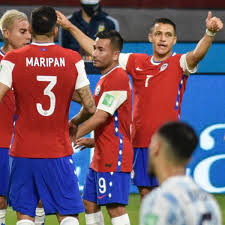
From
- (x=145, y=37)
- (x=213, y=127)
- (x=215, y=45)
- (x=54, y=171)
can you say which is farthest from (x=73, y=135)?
(x=145, y=37)

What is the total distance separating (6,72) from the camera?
4.93 m

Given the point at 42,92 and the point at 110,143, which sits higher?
the point at 42,92

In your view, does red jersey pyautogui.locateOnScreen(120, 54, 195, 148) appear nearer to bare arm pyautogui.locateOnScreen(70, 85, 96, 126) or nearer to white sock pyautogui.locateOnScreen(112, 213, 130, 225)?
white sock pyautogui.locateOnScreen(112, 213, 130, 225)

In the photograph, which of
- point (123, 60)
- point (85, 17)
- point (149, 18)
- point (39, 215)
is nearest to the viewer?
point (39, 215)

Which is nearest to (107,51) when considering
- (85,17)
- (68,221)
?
(68,221)

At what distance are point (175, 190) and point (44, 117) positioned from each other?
216 centimetres

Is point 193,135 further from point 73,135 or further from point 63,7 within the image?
point 63,7

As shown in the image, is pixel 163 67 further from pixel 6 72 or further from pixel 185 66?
pixel 6 72

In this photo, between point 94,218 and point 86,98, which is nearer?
point 86,98

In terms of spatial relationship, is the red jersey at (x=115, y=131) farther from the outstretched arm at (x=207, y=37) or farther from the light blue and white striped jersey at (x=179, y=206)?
the light blue and white striped jersey at (x=179, y=206)

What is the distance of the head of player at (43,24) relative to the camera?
4.98 m

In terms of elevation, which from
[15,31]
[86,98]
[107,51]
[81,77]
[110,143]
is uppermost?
[15,31]

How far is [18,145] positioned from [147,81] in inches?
60.1

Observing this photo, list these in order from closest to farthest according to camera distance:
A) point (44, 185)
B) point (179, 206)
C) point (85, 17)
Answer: point (179, 206) → point (44, 185) → point (85, 17)
